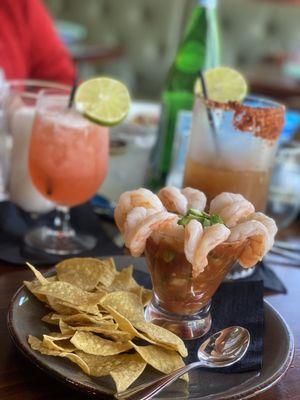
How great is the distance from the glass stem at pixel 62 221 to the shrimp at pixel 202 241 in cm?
46

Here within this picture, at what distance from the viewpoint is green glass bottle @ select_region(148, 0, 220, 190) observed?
51.5 inches

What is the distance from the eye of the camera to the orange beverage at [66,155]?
98 cm

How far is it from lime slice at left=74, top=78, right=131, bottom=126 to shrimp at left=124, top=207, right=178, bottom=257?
1.10 feet

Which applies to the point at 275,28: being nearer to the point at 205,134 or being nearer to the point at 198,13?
the point at 198,13

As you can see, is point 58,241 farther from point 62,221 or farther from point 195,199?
point 195,199

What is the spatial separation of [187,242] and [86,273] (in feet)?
0.66

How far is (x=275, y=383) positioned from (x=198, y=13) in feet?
3.01

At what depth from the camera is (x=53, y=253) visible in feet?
3.09

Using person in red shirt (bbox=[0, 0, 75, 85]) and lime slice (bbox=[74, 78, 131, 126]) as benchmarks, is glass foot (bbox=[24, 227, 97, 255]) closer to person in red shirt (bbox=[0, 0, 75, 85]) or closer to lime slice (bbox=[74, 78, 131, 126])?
lime slice (bbox=[74, 78, 131, 126])

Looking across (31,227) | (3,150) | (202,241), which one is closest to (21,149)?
(3,150)

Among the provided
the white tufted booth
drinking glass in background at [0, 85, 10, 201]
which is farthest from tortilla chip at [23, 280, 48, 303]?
the white tufted booth

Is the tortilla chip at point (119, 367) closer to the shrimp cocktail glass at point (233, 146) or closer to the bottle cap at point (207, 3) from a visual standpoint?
the shrimp cocktail glass at point (233, 146)

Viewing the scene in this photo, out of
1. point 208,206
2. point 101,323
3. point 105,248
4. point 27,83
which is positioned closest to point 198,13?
point 27,83

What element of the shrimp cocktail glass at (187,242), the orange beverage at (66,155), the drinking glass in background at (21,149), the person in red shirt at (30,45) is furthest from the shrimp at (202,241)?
the person in red shirt at (30,45)
